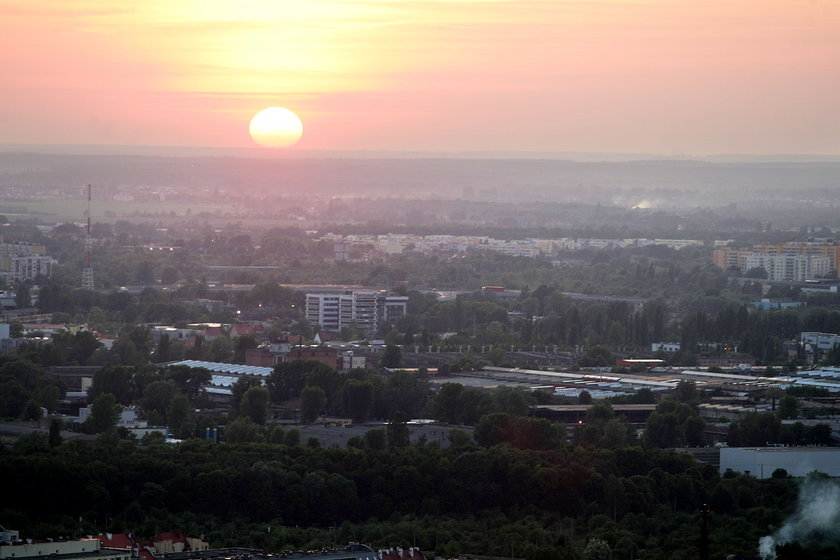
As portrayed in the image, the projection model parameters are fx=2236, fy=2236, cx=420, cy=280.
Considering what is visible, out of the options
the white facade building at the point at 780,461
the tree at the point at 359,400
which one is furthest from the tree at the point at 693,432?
the tree at the point at 359,400

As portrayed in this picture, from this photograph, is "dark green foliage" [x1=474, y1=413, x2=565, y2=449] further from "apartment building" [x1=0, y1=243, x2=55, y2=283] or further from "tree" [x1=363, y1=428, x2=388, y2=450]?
"apartment building" [x1=0, y1=243, x2=55, y2=283]

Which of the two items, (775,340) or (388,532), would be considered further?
(775,340)

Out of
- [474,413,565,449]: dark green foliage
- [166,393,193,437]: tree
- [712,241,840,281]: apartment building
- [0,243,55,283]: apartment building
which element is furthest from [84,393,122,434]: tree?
[712,241,840,281]: apartment building

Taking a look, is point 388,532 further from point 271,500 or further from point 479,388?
point 479,388

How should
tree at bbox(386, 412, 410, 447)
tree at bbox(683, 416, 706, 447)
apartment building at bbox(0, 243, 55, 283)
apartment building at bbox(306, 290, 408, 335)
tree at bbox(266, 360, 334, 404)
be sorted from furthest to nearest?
apartment building at bbox(0, 243, 55, 283) → apartment building at bbox(306, 290, 408, 335) → tree at bbox(266, 360, 334, 404) → tree at bbox(683, 416, 706, 447) → tree at bbox(386, 412, 410, 447)

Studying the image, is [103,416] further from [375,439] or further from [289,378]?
[289,378]

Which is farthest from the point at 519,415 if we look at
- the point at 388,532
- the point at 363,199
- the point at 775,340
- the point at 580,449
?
the point at 363,199
